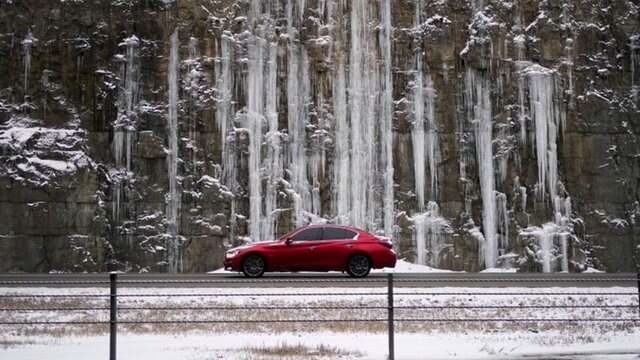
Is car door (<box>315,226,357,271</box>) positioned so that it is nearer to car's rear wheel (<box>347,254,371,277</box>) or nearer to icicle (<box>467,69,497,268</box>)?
car's rear wheel (<box>347,254,371,277</box>)

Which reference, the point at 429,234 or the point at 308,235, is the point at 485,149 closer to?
the point at 429,234

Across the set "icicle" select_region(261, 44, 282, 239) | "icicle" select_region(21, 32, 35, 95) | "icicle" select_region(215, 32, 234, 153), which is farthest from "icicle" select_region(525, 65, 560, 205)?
"icicle" select_region(21, 32, 35, 95)

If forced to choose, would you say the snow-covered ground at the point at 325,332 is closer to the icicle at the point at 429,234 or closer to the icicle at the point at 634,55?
the icicle at the point at 429,234

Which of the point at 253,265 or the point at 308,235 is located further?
the point at 308,235

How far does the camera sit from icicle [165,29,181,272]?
21875mm

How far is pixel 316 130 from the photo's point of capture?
23.2m

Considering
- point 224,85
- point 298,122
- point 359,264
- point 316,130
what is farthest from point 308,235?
point 224,85

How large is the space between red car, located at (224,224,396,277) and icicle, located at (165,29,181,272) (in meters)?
5.55

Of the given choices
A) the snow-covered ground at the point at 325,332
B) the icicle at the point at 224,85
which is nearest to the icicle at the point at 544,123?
the snow-covered ground at the point at 325,332

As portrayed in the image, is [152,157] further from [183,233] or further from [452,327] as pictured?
[452,327]

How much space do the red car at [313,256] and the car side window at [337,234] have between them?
7cm

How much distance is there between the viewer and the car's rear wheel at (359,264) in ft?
54.7

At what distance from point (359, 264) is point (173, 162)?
866 centimetres

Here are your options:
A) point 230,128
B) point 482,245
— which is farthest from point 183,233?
point 482,245
